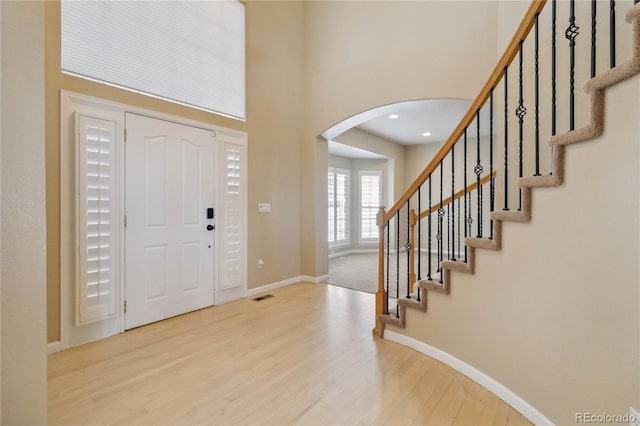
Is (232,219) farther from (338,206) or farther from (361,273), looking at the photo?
(338,206)

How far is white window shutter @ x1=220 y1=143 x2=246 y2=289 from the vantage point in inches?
155

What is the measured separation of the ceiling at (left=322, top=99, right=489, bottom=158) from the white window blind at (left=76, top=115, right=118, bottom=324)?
3044 millimetres

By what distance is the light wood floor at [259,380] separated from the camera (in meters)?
1.83

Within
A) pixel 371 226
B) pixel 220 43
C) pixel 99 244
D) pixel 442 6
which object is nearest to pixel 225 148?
pixel 220 43

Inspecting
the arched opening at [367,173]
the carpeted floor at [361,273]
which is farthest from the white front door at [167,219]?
the arched opening at [367,173]

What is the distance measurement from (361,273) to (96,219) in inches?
168

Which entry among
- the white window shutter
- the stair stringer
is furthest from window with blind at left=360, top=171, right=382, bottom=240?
the stair stringer

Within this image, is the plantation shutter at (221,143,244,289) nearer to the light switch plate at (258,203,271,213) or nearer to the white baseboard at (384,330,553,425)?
the light switch plate at (258,203,271,213)

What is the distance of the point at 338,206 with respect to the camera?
816 centimetres

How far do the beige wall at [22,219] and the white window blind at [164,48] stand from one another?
1480 mm

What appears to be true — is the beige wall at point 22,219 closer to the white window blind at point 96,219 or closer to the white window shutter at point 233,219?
the white window blind at point 96,219

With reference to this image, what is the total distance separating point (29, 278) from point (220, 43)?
3.51 metres

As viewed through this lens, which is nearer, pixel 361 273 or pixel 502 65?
pixel 502 65

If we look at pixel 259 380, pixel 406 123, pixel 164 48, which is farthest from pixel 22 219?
pixel 406 123
